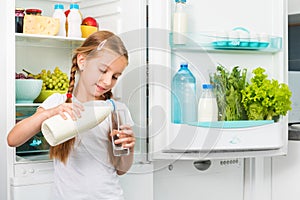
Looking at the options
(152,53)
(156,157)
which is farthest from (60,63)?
(156,157)

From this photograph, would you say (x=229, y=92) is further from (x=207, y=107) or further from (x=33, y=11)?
(x=33, y=11)

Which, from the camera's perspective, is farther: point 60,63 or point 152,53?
point 60,63

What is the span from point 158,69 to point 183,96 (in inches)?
5.1

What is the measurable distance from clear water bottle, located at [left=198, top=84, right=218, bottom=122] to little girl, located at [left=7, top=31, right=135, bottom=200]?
294 mm

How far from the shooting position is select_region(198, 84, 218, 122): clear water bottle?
173 centimetres

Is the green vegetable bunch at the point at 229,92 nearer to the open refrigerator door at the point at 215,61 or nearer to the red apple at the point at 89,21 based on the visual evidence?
the open refrigerator door at the point at 215,61

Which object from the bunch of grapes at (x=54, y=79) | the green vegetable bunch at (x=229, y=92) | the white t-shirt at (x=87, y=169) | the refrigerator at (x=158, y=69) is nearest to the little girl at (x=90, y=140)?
the white t-shirt at (x=87, y=169)

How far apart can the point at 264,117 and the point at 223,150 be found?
0.21 m

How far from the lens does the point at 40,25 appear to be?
5.64ft

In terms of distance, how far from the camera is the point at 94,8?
74.6 inches

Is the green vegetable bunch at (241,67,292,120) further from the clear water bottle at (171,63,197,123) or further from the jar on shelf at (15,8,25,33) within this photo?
the jar on shelf at (15,8,25,33)

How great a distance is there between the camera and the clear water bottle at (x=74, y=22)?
1.79 m

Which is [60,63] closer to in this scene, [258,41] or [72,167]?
[72,167]

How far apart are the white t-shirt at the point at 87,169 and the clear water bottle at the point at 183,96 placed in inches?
9.4
